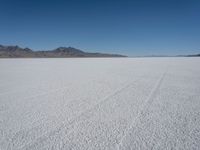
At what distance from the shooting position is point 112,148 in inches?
80.1

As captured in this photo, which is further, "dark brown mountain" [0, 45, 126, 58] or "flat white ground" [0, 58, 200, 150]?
"dark brown mountain" [0, 45, 126, 58]

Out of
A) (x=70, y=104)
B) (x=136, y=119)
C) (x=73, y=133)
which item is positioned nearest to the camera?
(x=73, y=133)

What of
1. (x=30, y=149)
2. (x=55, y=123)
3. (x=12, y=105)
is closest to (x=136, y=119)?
(x=55, y=123)

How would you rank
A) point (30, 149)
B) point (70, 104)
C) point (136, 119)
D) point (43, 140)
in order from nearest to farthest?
point (30, 149) < point (43, 140) < point (136, 119) < point (70, 104)

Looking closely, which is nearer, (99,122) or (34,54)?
(99,122)

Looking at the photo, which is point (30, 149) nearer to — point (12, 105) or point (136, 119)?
point (136, 119)

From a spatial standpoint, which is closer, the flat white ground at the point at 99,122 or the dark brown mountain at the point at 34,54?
the flat white ground at the point at 99,122

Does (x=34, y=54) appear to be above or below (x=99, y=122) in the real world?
below

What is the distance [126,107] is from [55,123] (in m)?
1.50

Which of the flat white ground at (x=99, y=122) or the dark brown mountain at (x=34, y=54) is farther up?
the flat white ground at (x=99, y=122)

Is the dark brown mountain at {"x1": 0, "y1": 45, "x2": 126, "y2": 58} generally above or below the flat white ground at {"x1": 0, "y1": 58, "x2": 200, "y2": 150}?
below

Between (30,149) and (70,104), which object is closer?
(30,149)

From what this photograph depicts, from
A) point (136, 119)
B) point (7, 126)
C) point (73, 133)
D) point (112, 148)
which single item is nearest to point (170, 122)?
point (136, 119)

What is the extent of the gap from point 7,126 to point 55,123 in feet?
2.40
